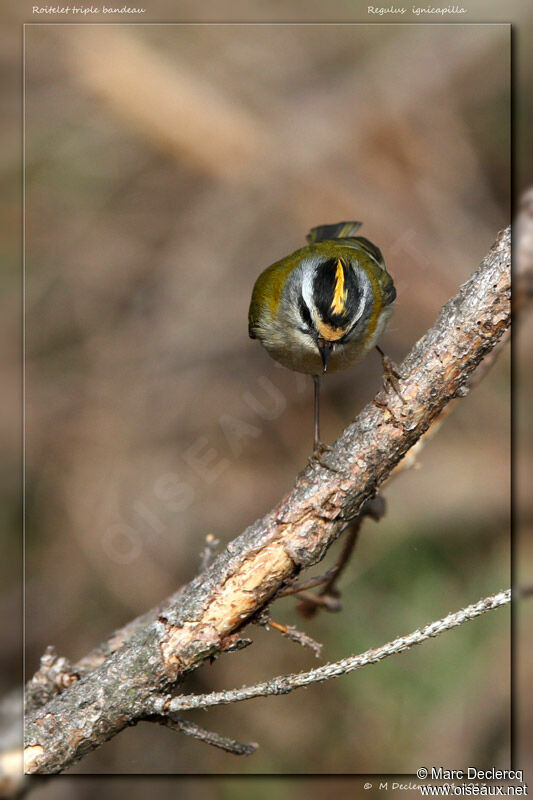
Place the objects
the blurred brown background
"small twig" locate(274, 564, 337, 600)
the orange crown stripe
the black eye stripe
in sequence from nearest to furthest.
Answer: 1. "small twig" locate(274, 564, 337, 600)
2. the orange crown stripe
3. the black eye stripe
4. the blurred brown background

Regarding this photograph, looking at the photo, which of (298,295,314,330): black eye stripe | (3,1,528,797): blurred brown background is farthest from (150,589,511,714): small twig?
(3,1,528,797): blurred brown background

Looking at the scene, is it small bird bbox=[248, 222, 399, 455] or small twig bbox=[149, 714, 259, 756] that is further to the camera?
small bird bbox=[248, 222, 399, 455]

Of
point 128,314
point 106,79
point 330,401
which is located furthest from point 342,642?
point 106,79

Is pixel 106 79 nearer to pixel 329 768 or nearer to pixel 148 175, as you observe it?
pixel 148 175

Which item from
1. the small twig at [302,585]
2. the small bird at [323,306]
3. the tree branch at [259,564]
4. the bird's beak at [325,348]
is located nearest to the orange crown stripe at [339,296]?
the small bird at [323,306]

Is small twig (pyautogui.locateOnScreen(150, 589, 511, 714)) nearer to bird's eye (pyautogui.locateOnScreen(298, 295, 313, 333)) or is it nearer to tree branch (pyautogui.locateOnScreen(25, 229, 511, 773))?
tree branch (pyautogui.locateOnScreen(25, 229, 511, 773))

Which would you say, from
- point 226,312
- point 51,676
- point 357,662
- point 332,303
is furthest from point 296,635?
point 226,312

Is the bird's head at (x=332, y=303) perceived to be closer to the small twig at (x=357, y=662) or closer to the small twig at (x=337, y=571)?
the small twig at (x=337, y=571)
